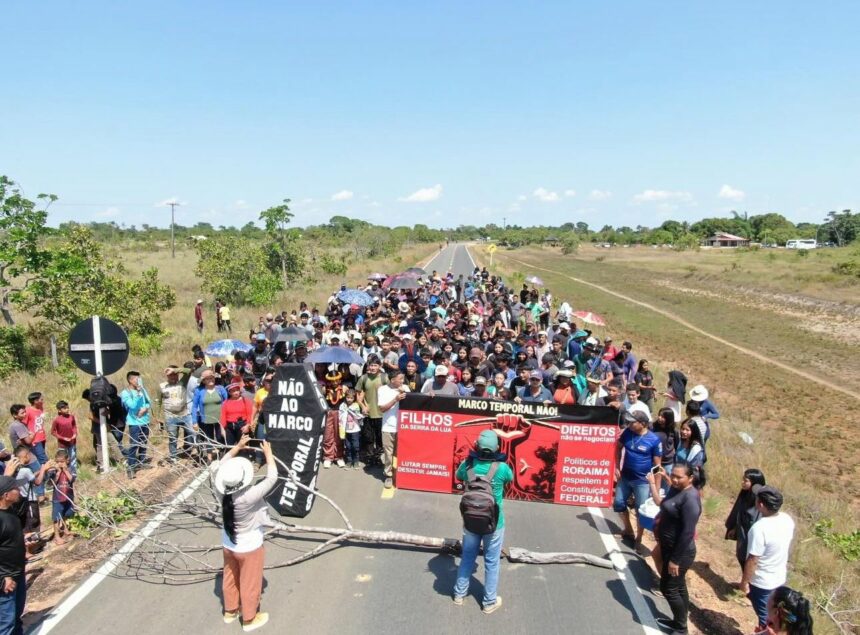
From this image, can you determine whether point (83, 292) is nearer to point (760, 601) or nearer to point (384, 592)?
point (384, 592)

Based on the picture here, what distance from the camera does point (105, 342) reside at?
842 cm

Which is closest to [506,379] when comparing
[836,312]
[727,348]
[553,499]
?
[553,499]

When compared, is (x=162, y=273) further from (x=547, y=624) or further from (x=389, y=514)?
(x=547, y=624)

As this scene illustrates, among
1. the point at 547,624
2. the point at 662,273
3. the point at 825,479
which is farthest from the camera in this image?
the point at 662,273

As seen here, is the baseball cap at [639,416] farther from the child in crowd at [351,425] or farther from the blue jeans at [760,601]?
the child in crowd at [351,425]

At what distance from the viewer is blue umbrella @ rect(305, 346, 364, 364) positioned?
9742mm

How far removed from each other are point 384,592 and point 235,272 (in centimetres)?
2266

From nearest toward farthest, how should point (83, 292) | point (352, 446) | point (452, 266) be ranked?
1. point (352, 446)
2. point (83, 292)
3. point (452, 266)

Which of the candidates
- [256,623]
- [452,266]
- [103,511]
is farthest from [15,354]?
[452,266]

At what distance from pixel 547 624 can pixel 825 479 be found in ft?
30.1

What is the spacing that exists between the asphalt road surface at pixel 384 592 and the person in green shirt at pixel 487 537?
0.18m

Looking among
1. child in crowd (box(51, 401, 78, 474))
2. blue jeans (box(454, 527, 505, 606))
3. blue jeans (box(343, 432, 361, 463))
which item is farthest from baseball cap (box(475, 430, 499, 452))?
child in crowd (box(51, 401, 78, 474))

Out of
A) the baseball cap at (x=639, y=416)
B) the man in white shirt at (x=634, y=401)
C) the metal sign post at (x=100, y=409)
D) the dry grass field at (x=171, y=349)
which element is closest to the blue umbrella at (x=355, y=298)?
the dry grass field at (x=171, y=349)

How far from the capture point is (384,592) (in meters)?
5.84
